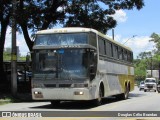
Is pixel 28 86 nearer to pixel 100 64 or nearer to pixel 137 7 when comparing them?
pixel 137 7

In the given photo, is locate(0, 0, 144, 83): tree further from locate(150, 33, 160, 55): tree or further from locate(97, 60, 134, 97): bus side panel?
locate(150, 33, 160, 55): tree

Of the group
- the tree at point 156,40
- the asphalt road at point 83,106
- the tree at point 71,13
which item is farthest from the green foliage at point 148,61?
the asphalt road at point 83,106

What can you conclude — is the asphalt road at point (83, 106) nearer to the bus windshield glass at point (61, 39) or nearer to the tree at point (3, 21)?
the bus windshield glass at point (61, 39)

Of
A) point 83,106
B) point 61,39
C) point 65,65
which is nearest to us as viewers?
point 65,65

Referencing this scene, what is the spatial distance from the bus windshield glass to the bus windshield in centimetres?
45

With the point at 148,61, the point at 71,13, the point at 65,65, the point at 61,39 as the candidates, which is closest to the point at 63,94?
the point at 65,65

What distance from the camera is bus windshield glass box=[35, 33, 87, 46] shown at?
2041 centimetres

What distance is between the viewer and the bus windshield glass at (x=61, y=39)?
20406 mm

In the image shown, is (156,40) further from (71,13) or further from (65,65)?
(65,65)

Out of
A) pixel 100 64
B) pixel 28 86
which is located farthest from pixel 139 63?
pixel 100 64

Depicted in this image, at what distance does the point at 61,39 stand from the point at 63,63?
1259 millimetres

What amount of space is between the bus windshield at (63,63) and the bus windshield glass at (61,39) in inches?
17.7

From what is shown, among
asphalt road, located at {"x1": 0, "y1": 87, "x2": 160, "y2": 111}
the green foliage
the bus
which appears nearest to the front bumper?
the bus

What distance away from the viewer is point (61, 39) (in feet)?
67.8
